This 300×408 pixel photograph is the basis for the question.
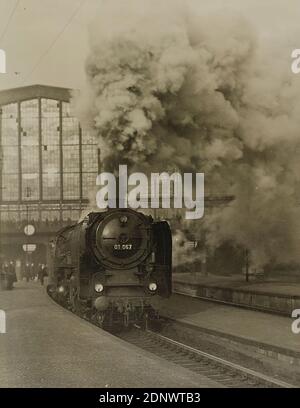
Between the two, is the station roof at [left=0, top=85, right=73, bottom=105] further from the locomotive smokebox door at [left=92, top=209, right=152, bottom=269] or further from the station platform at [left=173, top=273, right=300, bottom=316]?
the locomotive smokebox door at [left=92, top=209, right=152, bottom=269]

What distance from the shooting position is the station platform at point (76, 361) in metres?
7.54

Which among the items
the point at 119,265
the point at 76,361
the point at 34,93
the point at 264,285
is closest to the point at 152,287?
the point at 119,265

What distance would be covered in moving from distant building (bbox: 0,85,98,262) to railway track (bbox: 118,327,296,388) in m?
33.8

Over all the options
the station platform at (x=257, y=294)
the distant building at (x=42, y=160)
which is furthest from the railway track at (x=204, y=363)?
the distant building at (x=42, y=160)

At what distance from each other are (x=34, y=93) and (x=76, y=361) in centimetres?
4073

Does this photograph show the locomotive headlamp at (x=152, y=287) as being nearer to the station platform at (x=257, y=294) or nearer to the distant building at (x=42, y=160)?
the station platform at (x=257, y=294)

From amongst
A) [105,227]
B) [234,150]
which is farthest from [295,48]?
[105,227]

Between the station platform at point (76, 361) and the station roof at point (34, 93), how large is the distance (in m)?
35.9

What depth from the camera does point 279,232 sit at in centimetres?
2753

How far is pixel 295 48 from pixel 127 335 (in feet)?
36.5

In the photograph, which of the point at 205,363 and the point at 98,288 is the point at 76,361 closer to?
the point at 205,363

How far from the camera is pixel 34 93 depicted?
4712cm

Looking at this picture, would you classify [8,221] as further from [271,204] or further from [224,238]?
[271,204]

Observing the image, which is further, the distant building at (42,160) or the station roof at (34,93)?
the distant building at (42,160)
